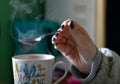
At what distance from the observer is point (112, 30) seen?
80 centimetres

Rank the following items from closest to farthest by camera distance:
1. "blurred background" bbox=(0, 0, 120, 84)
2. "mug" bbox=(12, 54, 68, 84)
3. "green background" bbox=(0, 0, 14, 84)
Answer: "mug" bbox=(12, 54, 68, 84)
"blurred background" bbox=(0, 0, 120, 84)
"green background" bbox=(0, 0, 14, 84)

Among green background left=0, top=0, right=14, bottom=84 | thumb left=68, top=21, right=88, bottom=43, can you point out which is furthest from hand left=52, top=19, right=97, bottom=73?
green background left=0, top=0, right=14, bottom=84

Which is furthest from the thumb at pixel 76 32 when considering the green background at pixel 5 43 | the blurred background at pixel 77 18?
the green background at pixel 5 43

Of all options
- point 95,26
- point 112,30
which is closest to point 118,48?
point 112,30

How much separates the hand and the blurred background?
0.95ft

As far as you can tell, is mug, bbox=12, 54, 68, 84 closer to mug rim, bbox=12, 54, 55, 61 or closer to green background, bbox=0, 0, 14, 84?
mug rim, bbox=12, 54, 55, 61

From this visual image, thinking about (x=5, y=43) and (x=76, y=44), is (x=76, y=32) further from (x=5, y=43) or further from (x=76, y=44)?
(x=5, y=43)

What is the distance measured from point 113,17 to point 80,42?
1.09ft

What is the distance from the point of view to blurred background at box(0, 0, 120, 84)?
0.80 meters

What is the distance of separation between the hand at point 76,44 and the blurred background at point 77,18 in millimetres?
289

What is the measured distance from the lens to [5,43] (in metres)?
0.97

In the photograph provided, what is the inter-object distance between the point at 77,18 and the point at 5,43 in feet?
0.95

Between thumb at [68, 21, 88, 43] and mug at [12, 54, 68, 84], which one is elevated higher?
thumb at [68, 21, 88, 43]

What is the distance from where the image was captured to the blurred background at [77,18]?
0.80 meters
